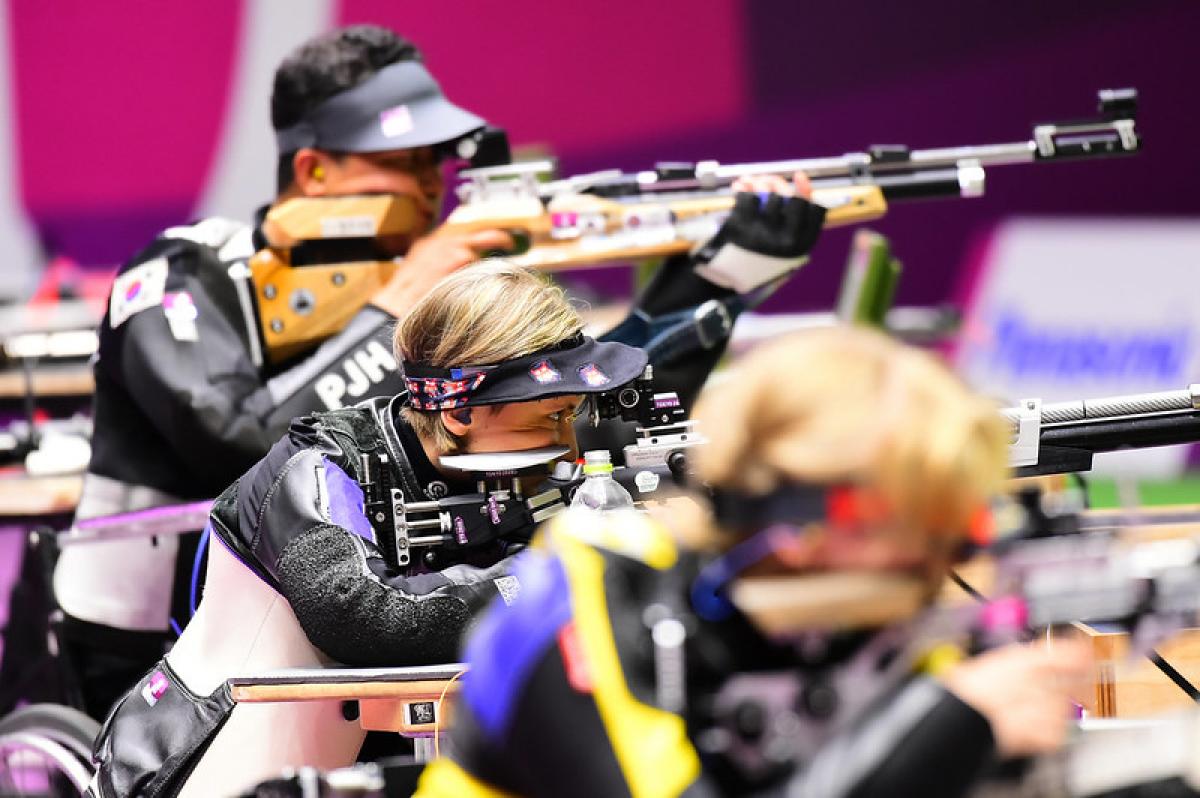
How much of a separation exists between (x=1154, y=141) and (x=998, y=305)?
2.75ft

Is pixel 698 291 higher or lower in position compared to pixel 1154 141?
higher

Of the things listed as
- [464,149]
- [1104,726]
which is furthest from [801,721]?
[464,149]

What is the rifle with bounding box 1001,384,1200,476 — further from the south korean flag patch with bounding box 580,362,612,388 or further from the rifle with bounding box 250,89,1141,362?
the rifle with bounding box 250,89,1141,362

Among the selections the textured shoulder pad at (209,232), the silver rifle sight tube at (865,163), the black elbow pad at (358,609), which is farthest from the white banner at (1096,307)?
the black elbow pad at (358,609)

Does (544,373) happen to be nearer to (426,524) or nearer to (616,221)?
(426,524)

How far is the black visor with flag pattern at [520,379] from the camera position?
9.31 ft

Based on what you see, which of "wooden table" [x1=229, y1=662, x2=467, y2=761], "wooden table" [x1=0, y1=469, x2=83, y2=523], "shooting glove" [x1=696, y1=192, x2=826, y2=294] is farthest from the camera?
"wooden table" [x1=0, y1=469, x2=83, y2=523]

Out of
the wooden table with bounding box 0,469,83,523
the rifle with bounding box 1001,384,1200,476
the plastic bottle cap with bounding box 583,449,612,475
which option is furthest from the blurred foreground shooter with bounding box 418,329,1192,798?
the wooden table with bounding box 0,469,83,523

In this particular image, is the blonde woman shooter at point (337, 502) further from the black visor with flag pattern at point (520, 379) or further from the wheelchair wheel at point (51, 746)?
the wheelchair wheel at point (51, 746)

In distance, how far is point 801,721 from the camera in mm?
1672

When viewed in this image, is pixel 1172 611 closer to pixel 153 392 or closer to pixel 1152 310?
pixel 153 392

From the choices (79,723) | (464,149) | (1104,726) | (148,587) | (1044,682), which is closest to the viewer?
(1044,682)

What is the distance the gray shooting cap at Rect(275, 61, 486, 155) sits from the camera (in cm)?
391

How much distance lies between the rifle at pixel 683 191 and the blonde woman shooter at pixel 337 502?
102cm
